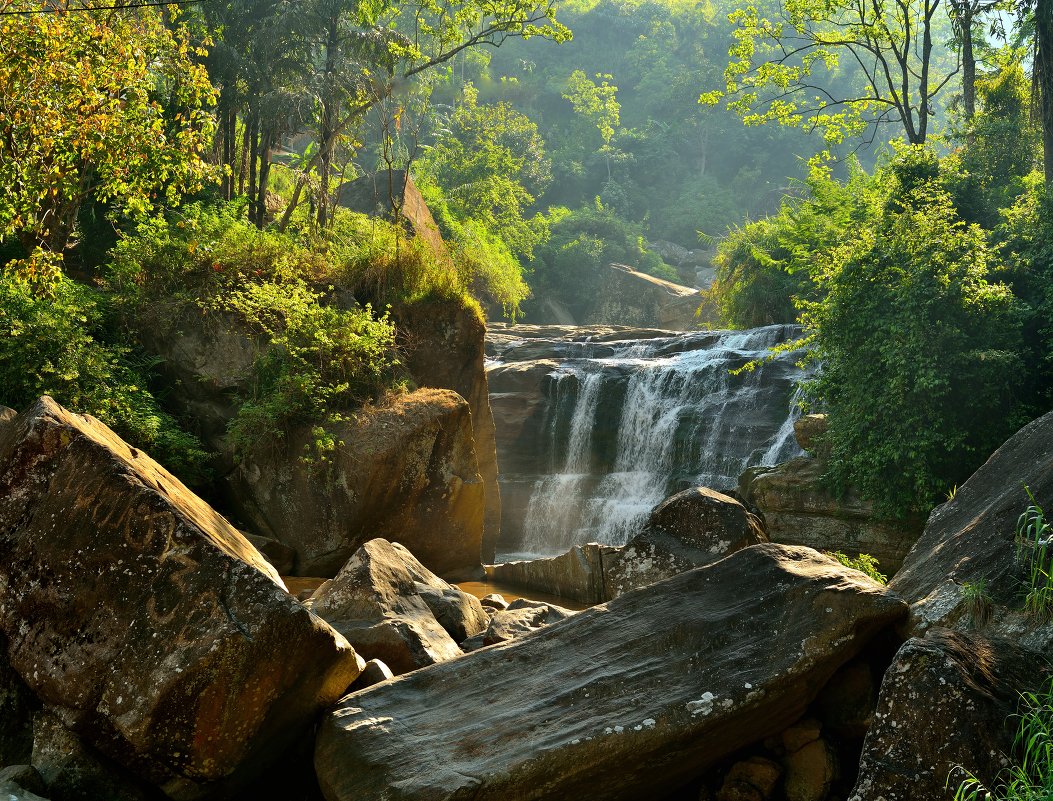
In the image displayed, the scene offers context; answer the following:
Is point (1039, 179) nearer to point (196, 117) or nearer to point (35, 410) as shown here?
point (196, 117)

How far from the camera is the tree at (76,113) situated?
866 centimetres

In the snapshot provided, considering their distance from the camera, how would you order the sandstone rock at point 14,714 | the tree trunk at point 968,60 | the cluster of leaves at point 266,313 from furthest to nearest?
1. the tree trunk at point 968,60
2. the cluster of leaves at point 266,313
3. the sandstone rock at point 14,714

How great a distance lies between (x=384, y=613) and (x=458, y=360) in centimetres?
798

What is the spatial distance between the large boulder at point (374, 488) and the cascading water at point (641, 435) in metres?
4.41

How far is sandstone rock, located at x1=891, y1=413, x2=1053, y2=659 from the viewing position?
16.4 feet

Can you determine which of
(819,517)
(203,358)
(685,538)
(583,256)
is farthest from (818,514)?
(583,256)

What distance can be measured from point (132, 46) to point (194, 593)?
25.1 feet

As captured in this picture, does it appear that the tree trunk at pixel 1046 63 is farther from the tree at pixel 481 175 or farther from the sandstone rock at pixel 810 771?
the tree at pixel 481 175

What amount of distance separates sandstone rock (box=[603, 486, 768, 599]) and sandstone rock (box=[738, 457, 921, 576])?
5660 mm

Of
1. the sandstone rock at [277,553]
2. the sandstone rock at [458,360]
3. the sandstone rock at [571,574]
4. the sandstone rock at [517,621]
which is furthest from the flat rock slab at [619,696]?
the sandstone rock at [458,360]

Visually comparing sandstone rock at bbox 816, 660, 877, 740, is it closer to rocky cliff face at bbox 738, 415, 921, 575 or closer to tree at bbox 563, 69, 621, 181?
rocky cliff face at bbox 738, 415, 921, 575

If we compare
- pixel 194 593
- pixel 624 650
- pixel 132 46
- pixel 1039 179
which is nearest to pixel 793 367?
pixel 1039 179

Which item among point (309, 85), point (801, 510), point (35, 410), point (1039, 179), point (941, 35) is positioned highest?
point (941, 35)

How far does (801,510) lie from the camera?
43.5 ft
